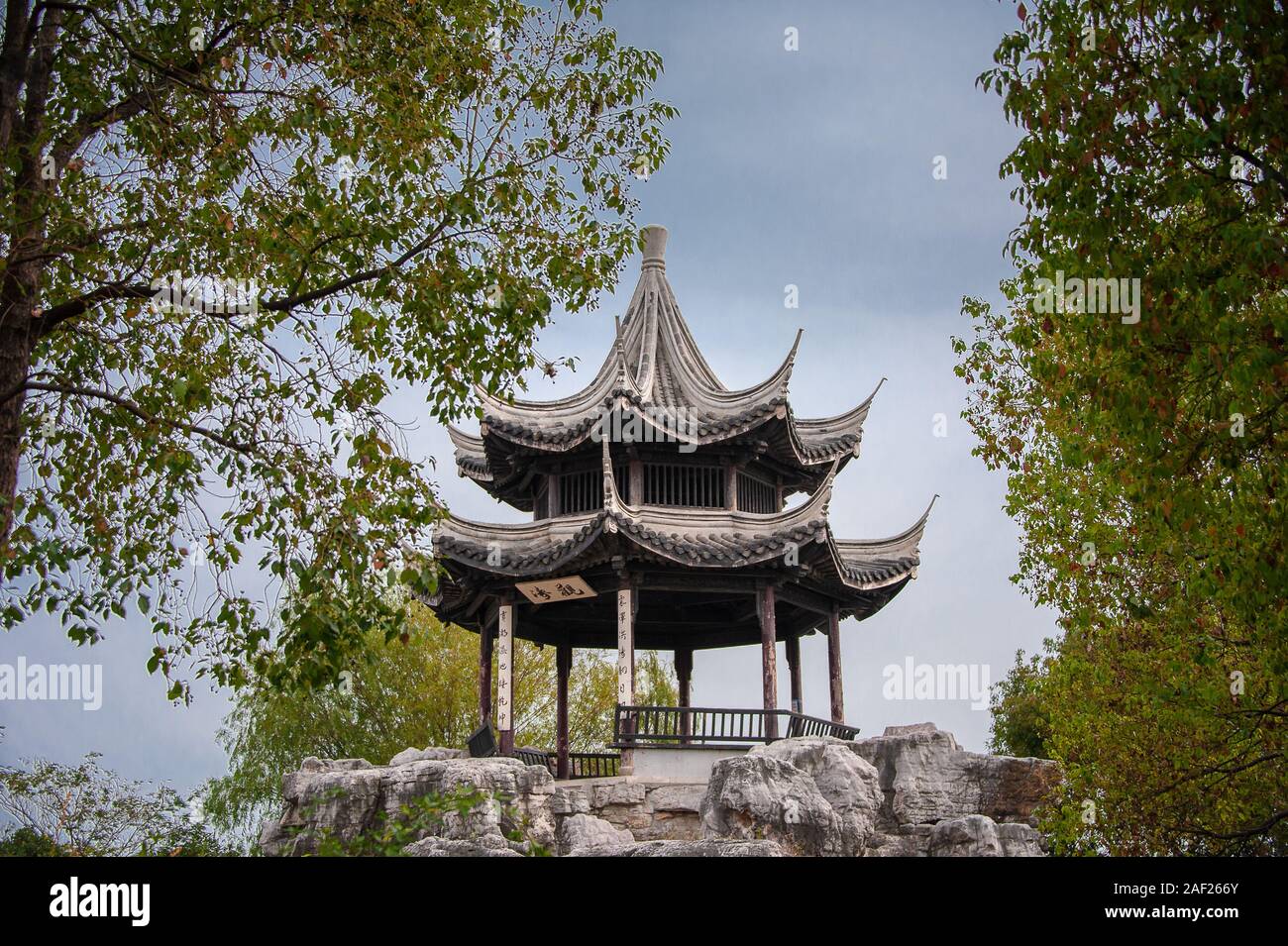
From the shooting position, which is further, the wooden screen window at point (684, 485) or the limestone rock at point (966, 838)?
the wooden screen window at point (684, 485)

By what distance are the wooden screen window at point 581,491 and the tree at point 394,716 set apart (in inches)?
362

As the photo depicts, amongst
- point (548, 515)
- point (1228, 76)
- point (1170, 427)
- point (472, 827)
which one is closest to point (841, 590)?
point (548, 515)

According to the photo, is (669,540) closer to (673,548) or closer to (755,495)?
(673,548)

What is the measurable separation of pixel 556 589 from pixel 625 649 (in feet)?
4.44

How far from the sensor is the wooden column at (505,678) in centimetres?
1678

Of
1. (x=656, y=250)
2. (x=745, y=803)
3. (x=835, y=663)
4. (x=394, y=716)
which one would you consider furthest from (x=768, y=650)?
(x=394, y=716)

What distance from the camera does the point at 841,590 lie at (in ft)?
58.4

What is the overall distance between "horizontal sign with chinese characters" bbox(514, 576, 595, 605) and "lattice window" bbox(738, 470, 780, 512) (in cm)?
299

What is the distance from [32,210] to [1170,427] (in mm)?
7392

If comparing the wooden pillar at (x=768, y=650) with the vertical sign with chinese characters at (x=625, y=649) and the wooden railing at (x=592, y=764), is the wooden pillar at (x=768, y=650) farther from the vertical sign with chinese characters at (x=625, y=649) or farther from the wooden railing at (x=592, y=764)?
the wooden railing at (x=592, y=764)

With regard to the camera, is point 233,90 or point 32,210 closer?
point 32,210

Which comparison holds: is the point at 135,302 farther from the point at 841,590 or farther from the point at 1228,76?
the point at 841,590

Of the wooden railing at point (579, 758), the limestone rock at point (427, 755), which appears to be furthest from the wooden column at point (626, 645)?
the limestone rock at point (427, 755)
